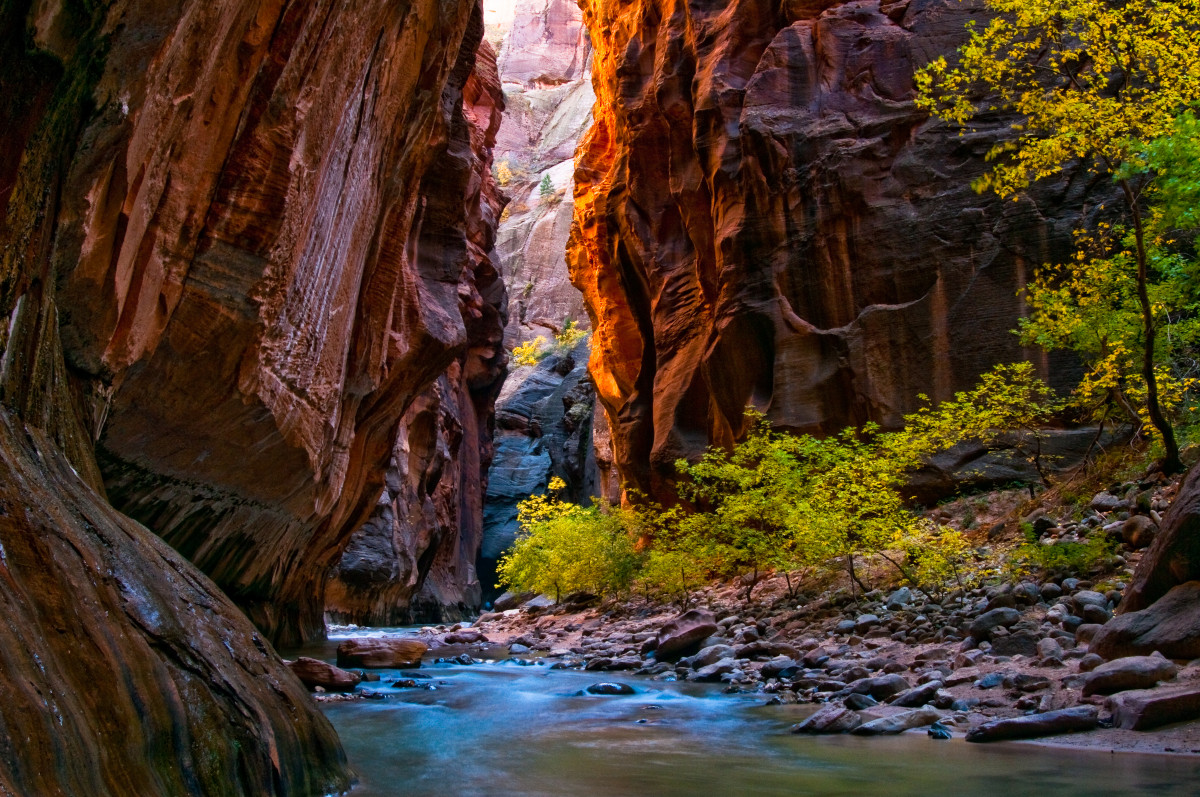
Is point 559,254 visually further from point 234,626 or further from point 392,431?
point 234,626

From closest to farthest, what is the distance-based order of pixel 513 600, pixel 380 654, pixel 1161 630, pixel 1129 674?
pixel 1129 674 → pixel 1161 630 → pixel 380 654 → pixel 513 600

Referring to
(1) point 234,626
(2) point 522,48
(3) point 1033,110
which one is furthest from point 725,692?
(2) point 522,48

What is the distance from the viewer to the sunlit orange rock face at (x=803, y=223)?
Answer: 2119cm

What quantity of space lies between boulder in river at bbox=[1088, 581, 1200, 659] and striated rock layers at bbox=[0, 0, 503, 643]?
28.8 feet

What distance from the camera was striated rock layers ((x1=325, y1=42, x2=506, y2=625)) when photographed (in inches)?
1178

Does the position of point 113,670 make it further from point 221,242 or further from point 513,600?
point 513,600

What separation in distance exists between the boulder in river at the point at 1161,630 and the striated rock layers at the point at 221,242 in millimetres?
8792

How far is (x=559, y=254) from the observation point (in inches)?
3014

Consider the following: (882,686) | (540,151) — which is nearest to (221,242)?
(882,686)

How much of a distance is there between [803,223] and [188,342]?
61.9 ft

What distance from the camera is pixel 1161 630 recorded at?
24.4ft

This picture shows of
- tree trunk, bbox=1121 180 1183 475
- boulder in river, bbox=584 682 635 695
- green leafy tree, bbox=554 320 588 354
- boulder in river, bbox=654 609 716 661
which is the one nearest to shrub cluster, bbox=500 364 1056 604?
boulder in river, bbox=654 609 716 661

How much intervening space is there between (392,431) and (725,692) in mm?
11556

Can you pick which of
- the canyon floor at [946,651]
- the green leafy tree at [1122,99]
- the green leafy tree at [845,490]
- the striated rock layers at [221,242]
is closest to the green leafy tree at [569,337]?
the green leafy tree at [845,490]
